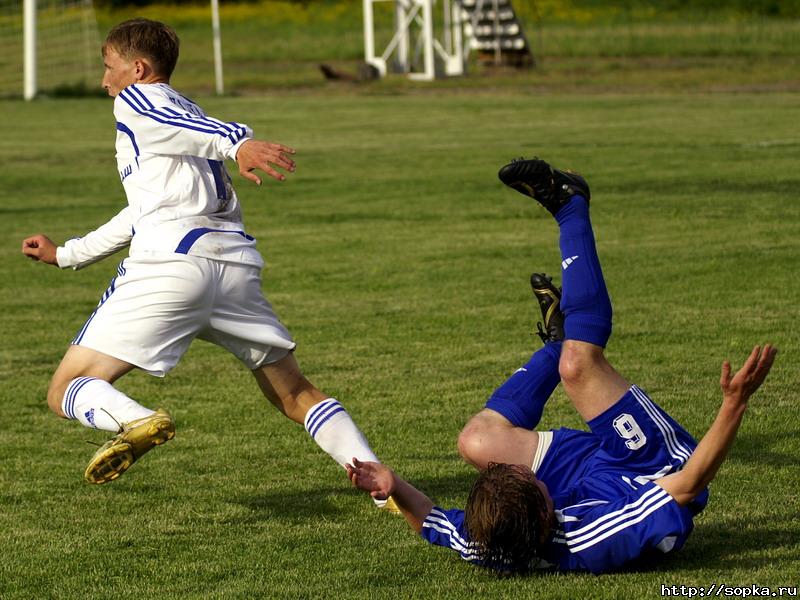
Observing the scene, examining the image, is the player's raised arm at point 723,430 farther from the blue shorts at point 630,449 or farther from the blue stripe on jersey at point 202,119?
the blue stripe on jersey at point 202,119

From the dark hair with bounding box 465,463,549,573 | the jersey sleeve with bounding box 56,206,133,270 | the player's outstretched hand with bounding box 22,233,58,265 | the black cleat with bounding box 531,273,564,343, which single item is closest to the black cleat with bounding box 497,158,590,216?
the black cleat with bounding box 531,273,564,343

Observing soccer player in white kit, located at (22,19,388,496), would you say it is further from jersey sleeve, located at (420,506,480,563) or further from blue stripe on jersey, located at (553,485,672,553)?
blue stripe on jersey, located at (553,485,672,553)

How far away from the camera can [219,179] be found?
5508 mm

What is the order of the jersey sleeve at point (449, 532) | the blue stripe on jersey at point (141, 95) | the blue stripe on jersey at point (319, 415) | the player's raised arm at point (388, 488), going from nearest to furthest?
the player's raised arm at point (388, 488)
the jersey sleeve at point (449, 532)
the blue stripe on jersey at point (141, 95)
the blue stripe on jersey at point (319, 415)

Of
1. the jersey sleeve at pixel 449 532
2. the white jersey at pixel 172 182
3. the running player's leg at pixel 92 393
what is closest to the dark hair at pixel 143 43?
the white jersey at pixel 172 182

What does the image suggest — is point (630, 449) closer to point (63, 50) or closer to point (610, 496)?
point (610, 496)

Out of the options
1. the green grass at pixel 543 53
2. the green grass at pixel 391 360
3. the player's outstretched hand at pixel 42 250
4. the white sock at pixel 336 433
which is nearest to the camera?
the green grass at pixel 391 360

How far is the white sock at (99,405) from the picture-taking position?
5070 mm

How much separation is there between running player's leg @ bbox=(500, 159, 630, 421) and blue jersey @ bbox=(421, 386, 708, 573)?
7cm

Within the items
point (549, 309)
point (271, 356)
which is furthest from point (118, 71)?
point (549, 309)

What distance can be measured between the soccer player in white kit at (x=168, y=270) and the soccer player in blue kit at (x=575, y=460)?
0.60m

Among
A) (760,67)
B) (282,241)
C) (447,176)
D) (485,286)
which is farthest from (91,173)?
(760,67)

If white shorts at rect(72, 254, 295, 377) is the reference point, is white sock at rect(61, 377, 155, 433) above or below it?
below

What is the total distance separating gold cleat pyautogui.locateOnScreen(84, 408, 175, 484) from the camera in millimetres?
4926
